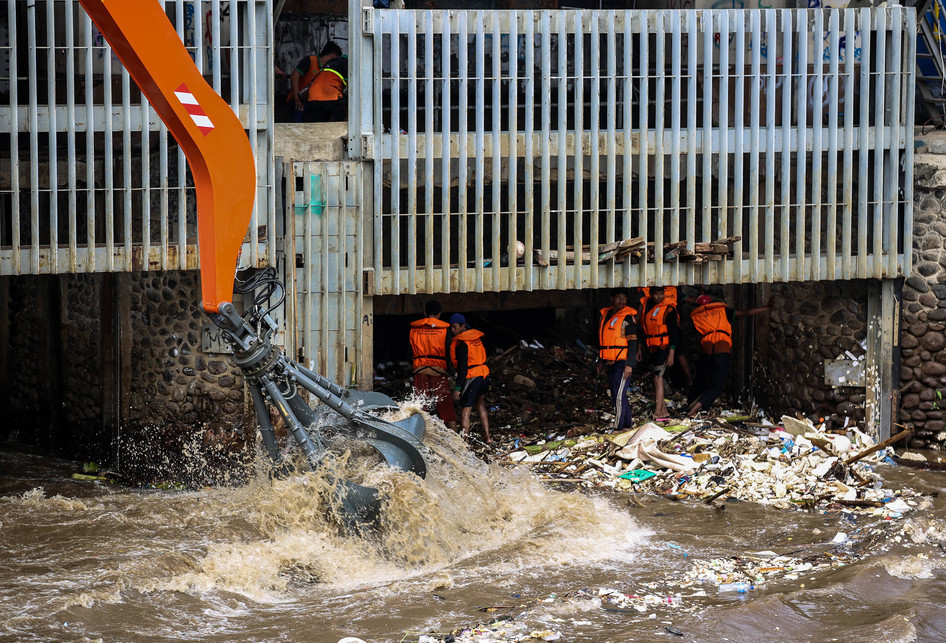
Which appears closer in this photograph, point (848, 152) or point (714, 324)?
point (848, 152)

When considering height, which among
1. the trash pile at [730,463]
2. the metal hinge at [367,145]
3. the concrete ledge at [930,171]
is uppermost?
the metal hinge at [367,145]

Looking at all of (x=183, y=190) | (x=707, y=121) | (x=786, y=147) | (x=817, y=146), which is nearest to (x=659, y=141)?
(x=707, y=121)

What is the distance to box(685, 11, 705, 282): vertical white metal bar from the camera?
11328mm

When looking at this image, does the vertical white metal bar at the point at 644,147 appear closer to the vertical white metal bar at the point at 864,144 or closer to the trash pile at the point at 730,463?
the trash pile at the point at 730,463

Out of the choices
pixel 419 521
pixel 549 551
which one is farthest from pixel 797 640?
pixel 419 521

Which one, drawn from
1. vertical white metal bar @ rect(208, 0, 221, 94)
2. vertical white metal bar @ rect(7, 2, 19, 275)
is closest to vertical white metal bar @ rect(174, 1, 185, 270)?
vertical white metal bar @ rect(208, 0, 221, 94)

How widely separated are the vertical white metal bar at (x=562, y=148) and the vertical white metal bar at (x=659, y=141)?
2.85ft

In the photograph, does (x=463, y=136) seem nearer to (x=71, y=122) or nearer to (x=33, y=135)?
(x=71, y=122)

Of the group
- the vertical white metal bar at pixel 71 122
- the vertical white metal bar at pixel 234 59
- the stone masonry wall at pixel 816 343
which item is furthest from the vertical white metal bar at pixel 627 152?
the vertical white metal bar at pixel 71 122

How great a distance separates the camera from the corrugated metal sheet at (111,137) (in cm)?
1027

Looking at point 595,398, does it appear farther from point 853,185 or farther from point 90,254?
point 90,254

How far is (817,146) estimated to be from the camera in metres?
11.6

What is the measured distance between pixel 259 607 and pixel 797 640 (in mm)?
3675

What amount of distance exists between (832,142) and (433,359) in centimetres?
492
